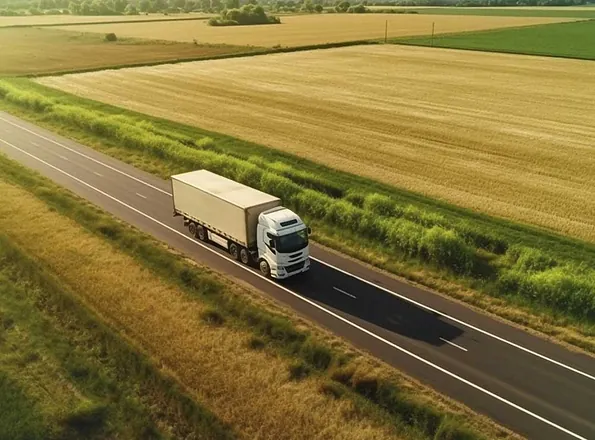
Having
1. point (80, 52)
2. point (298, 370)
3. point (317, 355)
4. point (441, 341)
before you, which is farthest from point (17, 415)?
point (80, 52)

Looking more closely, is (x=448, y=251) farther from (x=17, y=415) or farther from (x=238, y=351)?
(x=17, y=415)

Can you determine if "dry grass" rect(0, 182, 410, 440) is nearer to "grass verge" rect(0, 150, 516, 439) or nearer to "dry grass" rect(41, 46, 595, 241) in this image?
"grass verge" rect(0, 150, 516, 439)

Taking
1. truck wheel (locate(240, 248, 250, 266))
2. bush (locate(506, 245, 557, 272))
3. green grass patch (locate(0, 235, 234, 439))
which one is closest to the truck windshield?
truck wheel (locate(240, 248, 250, 266))

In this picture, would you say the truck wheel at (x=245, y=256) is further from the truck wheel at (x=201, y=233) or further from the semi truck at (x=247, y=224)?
the truck wheel at (x=201, y=233)

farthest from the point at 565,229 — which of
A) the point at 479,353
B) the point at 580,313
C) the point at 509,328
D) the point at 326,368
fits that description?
the point at 326,368

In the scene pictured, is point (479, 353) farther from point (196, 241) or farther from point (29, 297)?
point (29, 297)

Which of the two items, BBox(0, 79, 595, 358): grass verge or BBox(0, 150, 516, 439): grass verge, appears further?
BBox(0, 79, 595, 358): grass verge

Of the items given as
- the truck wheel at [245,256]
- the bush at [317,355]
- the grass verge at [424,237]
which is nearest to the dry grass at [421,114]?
the grass verge at [424,237]
